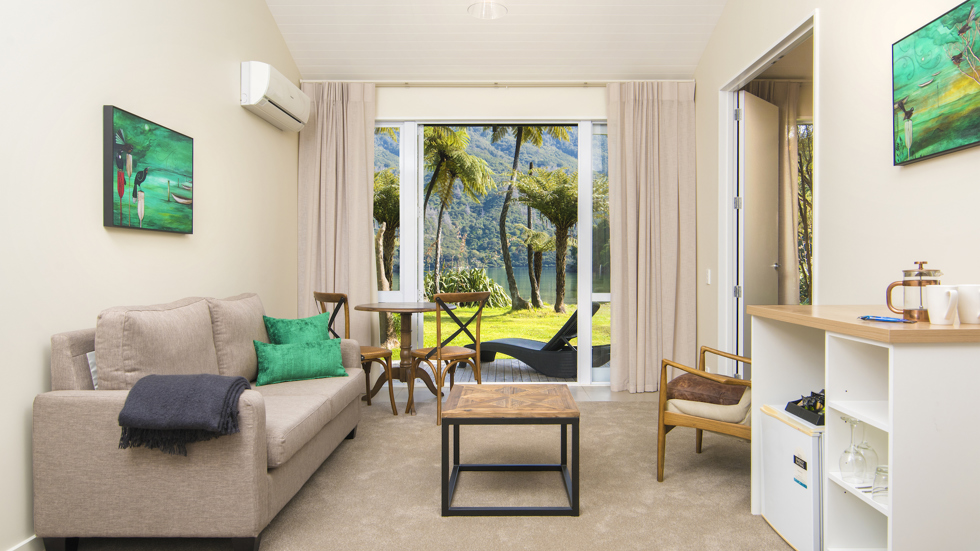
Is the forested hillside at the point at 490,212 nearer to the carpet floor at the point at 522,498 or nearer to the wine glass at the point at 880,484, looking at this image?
the carpet floor at the point at 522,498

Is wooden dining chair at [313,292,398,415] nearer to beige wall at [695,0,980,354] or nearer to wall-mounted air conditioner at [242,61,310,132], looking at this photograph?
wall-mounted air conditioner at [242,61,310,132]

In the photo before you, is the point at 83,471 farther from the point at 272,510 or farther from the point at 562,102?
the point at 562,102

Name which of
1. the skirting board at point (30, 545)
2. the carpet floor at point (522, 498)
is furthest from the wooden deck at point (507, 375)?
the skirting board at point (30, 545)

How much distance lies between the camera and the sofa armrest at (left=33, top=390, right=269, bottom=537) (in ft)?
5.86

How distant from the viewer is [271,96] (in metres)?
3.53

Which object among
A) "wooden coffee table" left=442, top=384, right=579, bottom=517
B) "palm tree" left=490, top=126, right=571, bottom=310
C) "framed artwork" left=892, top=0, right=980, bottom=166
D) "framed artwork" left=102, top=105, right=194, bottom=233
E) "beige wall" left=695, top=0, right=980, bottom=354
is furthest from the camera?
"palm tree" left=490, top=126, right=571, bottom=310

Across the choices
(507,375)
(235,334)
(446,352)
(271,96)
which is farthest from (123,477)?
(507,375)

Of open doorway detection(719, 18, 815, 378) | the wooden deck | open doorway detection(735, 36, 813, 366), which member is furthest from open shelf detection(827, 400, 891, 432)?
the wooden deck

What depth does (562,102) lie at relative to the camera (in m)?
4.48

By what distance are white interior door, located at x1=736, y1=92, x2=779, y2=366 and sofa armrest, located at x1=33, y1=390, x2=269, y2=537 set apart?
3.37 meters

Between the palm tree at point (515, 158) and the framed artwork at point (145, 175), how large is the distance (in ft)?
11.8

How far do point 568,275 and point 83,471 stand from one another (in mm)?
3700

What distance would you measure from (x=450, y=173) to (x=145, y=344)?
3.93m

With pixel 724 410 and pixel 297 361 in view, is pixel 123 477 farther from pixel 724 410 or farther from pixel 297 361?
pixel 724 410
